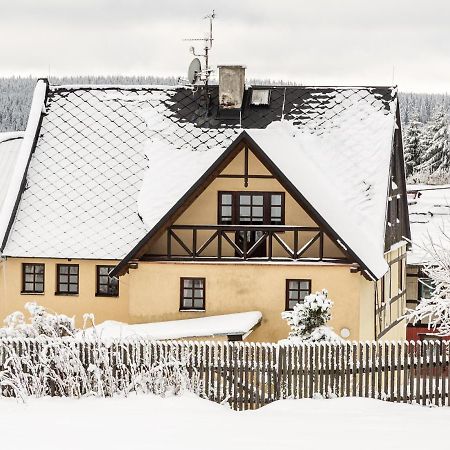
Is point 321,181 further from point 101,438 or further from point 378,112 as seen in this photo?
point 101,438

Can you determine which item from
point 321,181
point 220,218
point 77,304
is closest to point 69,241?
point 77,304

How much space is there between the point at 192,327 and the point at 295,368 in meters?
5.54

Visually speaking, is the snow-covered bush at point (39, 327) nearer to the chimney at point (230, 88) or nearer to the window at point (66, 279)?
the window at point (66, 279)

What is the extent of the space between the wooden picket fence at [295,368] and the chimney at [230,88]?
12.3 metres

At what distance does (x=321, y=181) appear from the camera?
86.7ft

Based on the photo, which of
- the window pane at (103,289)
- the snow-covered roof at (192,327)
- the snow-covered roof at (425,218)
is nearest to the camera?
the snow-covered roof at (192,327)

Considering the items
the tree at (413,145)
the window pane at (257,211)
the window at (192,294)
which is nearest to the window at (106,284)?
the window at (192,294)

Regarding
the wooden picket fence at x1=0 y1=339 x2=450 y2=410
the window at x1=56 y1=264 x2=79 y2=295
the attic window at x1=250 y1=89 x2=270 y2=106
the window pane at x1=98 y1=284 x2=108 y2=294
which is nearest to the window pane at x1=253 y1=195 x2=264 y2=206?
the attic window at x1=250 y1=89 x2=270 y2=106

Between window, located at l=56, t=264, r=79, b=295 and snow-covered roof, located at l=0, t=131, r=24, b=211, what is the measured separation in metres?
3.32

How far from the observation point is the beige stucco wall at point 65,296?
87.7 feet

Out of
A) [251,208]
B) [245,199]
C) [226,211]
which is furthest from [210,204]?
[251,208]

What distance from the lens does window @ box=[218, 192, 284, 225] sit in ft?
81.6

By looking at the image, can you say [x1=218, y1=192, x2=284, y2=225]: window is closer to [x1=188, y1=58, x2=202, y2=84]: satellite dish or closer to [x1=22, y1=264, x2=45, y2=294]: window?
[x1=22, y1=264, x2=45, y2=294]: window

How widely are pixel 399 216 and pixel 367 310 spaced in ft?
20.8
